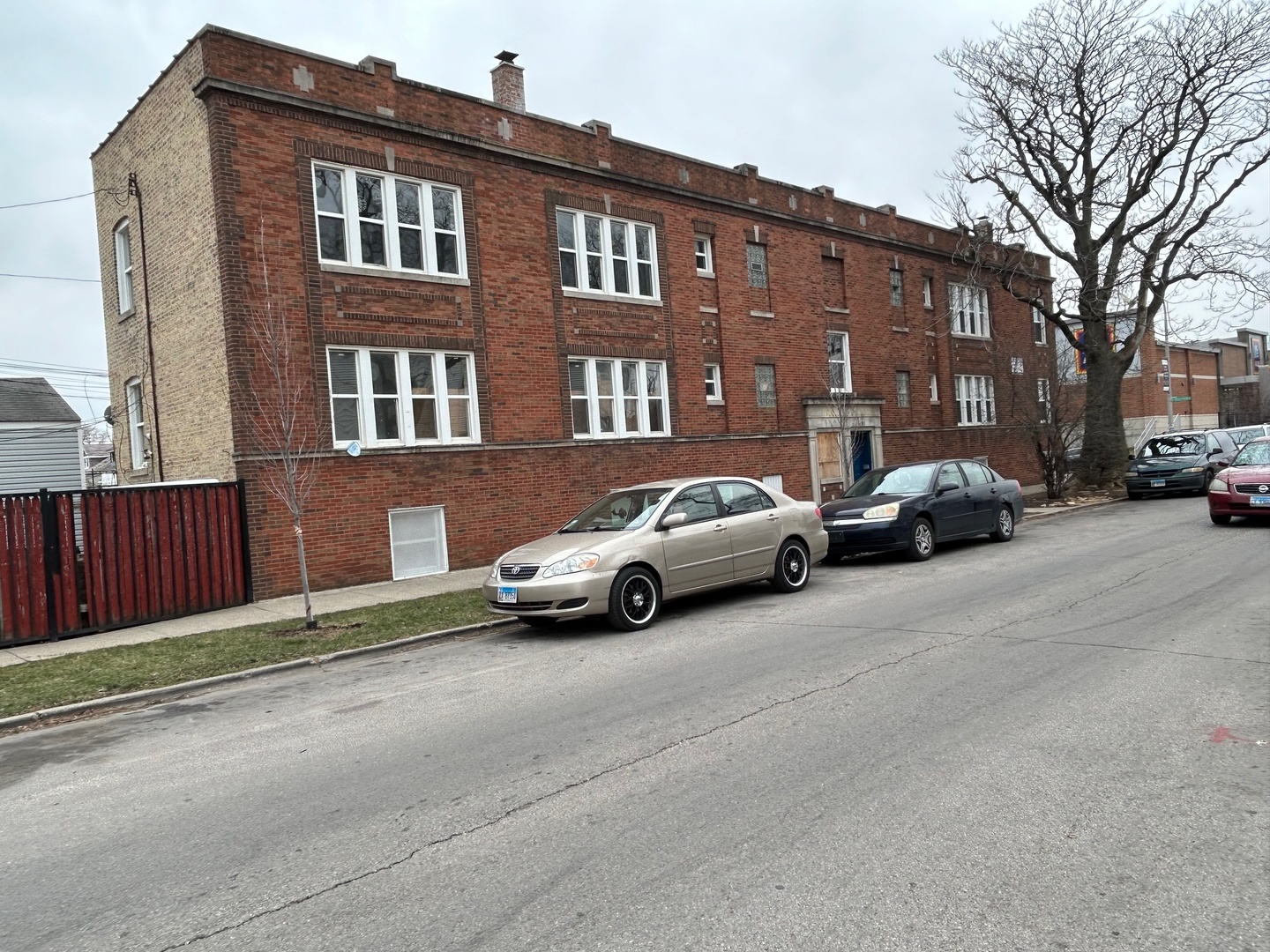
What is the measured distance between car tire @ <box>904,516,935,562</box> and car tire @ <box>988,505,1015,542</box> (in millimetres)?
1944

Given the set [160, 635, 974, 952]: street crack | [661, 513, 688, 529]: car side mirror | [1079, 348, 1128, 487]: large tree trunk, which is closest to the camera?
[160, 635, 974, 952]: street crack

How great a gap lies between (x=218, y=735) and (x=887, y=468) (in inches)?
445

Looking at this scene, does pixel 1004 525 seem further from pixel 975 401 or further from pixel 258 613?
pixel 975 401

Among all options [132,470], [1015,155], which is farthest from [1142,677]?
[1015,155]

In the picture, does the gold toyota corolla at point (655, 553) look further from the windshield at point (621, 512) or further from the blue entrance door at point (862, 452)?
the blue entrance door at point (862, 452)

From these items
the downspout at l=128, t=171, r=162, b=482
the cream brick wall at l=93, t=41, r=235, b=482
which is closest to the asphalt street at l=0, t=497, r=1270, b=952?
the cream brick wall at l=93, t=41, r=235, b=482

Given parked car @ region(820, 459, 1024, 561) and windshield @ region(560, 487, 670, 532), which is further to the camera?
parked car @ region(820, 459, 1024, 561)

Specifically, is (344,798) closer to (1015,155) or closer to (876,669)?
(876,669)

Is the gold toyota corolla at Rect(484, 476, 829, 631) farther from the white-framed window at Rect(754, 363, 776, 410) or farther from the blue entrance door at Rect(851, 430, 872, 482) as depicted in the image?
the blue entrance door at Rect(851, 430, 872, 482)

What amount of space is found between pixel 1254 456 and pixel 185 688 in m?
16.8

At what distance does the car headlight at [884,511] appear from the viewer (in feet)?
43.6

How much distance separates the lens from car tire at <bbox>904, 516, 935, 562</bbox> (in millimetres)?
13312

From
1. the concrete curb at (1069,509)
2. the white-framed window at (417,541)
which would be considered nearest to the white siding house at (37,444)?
the white-framed window at (417,541)

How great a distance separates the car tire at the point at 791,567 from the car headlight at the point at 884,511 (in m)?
2.28
